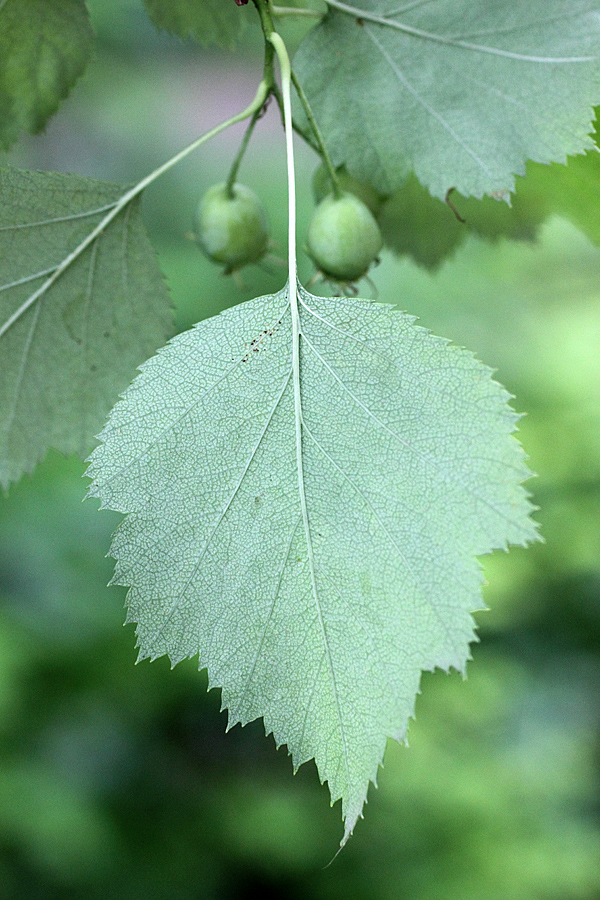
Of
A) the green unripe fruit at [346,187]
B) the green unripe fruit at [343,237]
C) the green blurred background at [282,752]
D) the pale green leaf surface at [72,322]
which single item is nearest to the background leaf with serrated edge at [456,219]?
the green unripe fruit at [346,187]

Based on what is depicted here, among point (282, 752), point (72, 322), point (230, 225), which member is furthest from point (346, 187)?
point (282, 752)

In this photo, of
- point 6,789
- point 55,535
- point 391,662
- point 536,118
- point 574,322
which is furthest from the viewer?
point 574,322

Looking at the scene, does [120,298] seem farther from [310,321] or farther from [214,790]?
[214,790]

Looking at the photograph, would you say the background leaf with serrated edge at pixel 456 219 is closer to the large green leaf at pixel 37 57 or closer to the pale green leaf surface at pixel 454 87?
the pale green leaf surface at pixel 454 87

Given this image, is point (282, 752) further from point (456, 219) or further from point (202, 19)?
point (202, 19)

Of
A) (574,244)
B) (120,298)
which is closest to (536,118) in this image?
(120,298)

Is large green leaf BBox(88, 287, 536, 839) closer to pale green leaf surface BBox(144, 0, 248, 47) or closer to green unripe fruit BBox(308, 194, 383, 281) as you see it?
green unripe fruit BBox(308, 194, 383, 281)
